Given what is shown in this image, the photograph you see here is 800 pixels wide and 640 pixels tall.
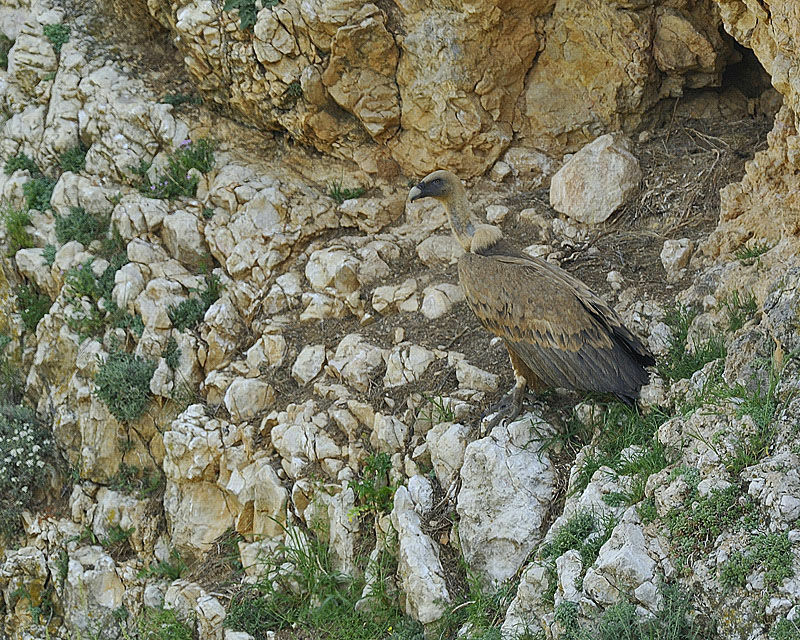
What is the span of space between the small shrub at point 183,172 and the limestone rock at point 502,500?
4452mm

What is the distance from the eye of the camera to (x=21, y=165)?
914 cm

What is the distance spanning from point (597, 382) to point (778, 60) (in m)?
2.30

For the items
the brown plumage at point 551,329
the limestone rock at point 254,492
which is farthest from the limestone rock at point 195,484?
the brown plumage at point 551,329

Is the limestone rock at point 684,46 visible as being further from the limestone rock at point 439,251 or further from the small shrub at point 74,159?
the small shrub at point 74,159

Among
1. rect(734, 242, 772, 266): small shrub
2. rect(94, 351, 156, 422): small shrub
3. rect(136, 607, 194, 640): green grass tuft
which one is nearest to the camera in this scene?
rect(734, 242, 772, 266): small shrub

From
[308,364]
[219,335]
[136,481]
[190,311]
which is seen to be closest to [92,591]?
[136,481]

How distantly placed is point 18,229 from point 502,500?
609cm

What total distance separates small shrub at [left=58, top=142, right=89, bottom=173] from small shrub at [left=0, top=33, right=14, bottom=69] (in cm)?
176

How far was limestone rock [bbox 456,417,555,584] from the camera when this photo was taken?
5.07 meters

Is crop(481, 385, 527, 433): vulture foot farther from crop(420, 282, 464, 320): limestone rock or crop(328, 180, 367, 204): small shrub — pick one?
crop(328, 180, 367, 204): small shrub

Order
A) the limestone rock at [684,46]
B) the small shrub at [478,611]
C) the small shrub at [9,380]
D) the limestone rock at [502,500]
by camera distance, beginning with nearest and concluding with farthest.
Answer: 1. the small shrub at [478,611]
2. the limestone rock at [502,500]
3. the limestone rock at [684,46]
4. the small shrub at [9,380]

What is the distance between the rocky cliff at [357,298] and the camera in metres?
5.12

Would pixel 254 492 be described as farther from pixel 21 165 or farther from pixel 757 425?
pixel 21 165

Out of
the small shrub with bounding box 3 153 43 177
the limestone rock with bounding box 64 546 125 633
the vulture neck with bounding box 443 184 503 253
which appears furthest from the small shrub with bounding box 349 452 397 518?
the small shrub with bounding box 3 153 43 177
